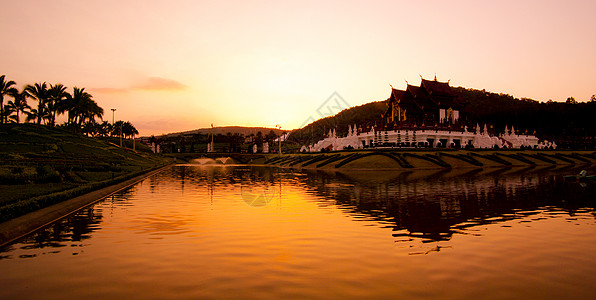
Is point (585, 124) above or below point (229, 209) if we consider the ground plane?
above

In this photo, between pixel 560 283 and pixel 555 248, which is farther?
pixel 555 248

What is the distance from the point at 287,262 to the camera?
31.8 feet

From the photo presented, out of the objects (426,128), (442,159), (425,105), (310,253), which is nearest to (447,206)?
(310,253)

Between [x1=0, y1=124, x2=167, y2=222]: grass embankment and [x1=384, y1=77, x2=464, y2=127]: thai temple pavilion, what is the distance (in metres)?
64.1

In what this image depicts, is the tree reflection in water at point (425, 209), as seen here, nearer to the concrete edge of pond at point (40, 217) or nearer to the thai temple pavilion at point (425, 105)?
the concrete edge of pond at point (40, 217)

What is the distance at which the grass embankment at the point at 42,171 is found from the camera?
59.3ft

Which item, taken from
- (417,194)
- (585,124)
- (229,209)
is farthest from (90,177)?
(585,124)

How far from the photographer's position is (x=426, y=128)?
85.4m

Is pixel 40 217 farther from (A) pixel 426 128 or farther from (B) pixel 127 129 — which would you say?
(B) pixel 127 129

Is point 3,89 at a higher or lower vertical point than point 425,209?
higher

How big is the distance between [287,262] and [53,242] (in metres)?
7.62

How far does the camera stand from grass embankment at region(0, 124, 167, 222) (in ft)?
59.3

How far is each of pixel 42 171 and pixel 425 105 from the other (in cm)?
8260

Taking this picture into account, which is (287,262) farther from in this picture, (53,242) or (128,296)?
(53,242)
